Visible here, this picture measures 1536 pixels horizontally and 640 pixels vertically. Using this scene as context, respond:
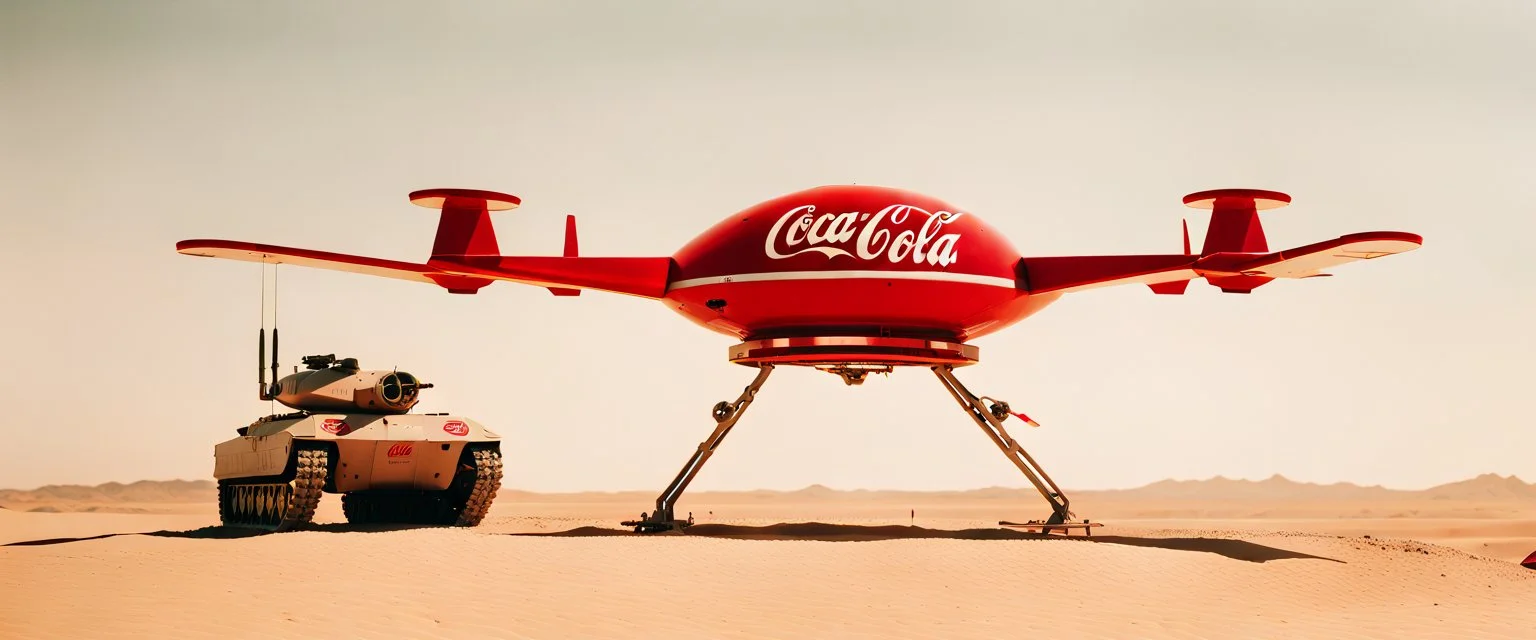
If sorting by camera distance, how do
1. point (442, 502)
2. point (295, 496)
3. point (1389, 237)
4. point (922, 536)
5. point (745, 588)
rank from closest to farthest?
point (745, 588) < point (1389, 237) < point (922, 536) < point (295, 496) < point (442, 502)

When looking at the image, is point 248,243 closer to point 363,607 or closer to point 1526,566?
point 363,607

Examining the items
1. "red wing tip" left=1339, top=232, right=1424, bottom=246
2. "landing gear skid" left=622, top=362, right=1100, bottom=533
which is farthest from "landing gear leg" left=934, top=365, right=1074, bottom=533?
"red wing tip" left=1339, top=232, right=1424, bottom=246

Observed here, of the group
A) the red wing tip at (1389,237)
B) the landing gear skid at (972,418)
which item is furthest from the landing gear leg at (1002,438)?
the red wing tip at (1389,237)

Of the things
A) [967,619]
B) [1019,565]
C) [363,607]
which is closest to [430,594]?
[363,607]

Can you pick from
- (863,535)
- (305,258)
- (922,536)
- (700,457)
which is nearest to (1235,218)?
(922,536)

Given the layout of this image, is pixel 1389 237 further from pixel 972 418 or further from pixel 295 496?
pixel 295 496

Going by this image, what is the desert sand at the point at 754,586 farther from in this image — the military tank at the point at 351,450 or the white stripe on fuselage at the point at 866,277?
the white stripe on fuselage at the point at 866,277

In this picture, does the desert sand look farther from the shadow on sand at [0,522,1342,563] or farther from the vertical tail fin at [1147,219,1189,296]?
the vertical tail fin at [1147,219,1189,296]
